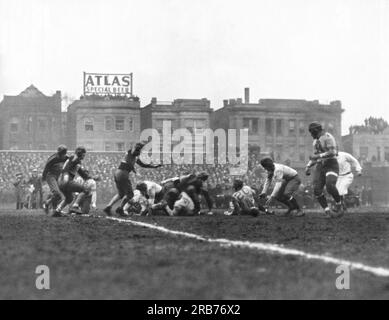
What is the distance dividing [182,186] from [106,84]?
3877 cm

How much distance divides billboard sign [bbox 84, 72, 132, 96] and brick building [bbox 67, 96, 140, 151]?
235 inches

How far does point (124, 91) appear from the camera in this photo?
56562 millimetres

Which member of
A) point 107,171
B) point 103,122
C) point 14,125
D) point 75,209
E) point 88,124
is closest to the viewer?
point 75,209

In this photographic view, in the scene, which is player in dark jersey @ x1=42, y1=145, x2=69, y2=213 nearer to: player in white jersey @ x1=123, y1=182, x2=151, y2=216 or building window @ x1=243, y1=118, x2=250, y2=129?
player in white jersey @ x1=123, y1=182, x2=151, y2=216

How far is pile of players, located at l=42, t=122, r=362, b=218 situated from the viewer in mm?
15000

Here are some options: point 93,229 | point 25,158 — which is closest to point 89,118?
point 25,158

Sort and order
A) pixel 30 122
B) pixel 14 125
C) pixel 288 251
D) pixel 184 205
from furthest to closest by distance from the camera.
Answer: pixel 30 122 → pixel 14 125 → pixel 184 205 → pixel 288 251

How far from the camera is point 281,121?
6700cm

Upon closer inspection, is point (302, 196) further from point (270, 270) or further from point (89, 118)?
point (89, 118)

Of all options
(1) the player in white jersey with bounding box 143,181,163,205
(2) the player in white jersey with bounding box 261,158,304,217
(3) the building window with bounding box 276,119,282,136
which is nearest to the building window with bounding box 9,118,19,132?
(3) the building window with bounding box 276,119,282,136

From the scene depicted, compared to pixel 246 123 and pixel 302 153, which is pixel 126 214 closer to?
pixel 246 123

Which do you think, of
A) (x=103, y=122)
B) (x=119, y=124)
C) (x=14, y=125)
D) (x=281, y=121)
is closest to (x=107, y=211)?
(x=103, y=122)
